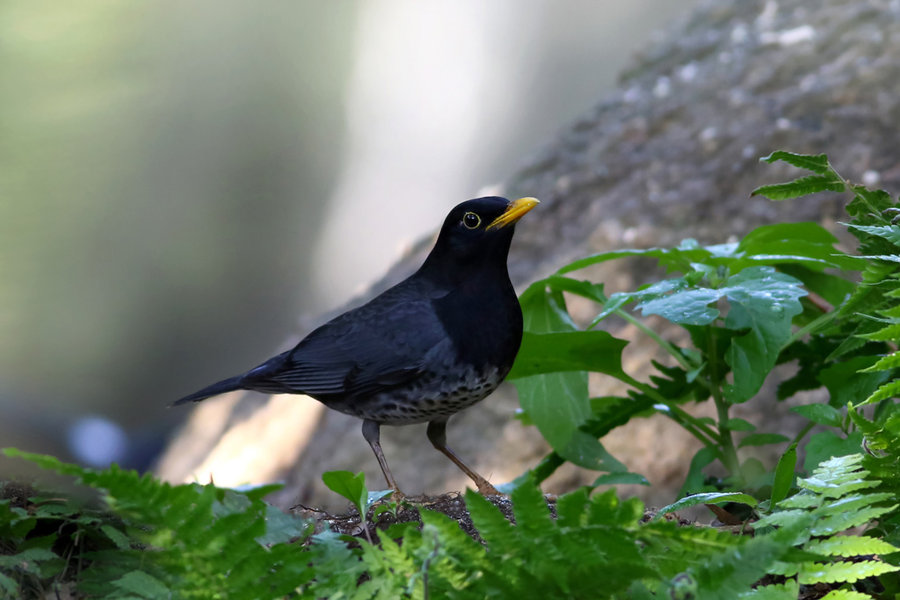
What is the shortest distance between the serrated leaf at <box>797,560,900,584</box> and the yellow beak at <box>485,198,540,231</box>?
54.5 inches

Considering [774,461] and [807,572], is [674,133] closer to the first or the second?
[774,461]

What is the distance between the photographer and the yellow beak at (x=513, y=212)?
2291 mm

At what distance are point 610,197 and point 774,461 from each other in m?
1.39

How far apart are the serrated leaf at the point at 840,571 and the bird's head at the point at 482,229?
1.42 m

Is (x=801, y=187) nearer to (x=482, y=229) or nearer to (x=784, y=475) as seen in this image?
(x=784, y=475)

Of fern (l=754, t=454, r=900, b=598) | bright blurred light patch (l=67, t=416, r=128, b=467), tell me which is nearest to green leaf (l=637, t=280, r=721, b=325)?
fern (l=754, t=454, r=900, b=598)

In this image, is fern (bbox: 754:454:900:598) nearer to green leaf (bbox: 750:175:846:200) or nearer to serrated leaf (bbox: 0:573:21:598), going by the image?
green leaf (bbox: 750:175:846:200)

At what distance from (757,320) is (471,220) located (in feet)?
2.87

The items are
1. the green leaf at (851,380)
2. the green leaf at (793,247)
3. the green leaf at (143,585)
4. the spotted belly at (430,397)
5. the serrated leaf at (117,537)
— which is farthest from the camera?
the spotted belly at (430,397)

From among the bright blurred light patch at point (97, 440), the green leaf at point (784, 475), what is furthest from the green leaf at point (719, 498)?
the bright blurred light patch at point (97, 440)

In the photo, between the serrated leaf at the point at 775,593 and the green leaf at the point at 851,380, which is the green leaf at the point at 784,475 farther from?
the green leaf at the point at 851,380

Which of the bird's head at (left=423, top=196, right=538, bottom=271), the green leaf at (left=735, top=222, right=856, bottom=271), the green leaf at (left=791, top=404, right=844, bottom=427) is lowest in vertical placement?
the green leaf at (left=791, top=404, right=844, bottom=427)

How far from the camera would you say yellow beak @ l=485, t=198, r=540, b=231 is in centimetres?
229

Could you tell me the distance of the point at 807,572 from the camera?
103 centimetres
